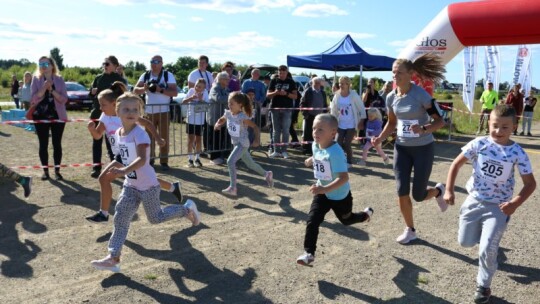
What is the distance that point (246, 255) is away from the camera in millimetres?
4727

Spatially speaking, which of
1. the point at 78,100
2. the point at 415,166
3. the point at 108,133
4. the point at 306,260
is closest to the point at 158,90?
the point at 108,133

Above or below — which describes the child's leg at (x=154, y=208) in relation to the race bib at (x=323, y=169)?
below

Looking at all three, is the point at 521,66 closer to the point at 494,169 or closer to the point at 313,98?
the point at 313,98

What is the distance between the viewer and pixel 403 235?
5168mm

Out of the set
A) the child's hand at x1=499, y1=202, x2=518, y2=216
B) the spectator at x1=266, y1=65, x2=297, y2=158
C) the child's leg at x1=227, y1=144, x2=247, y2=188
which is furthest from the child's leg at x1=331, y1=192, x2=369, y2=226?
the spectator at x1=266, y1=65, x2=297, y2=158

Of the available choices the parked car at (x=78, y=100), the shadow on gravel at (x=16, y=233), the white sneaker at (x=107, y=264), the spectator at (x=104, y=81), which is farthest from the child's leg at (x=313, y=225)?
the parked car at (x=78, y=100)

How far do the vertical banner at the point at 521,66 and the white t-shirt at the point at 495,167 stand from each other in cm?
2242

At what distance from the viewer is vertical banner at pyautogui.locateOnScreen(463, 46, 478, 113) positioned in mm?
20859

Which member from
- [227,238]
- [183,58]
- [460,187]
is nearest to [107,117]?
[227,238]

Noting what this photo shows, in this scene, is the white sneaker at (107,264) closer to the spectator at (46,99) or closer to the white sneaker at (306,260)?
the white sneaker at (306,260)

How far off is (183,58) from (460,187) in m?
53.6

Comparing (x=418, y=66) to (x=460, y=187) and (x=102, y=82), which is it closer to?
(x=460, y=187)

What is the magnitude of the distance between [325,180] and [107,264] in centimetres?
207

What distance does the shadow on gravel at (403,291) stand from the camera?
3.83 meters
